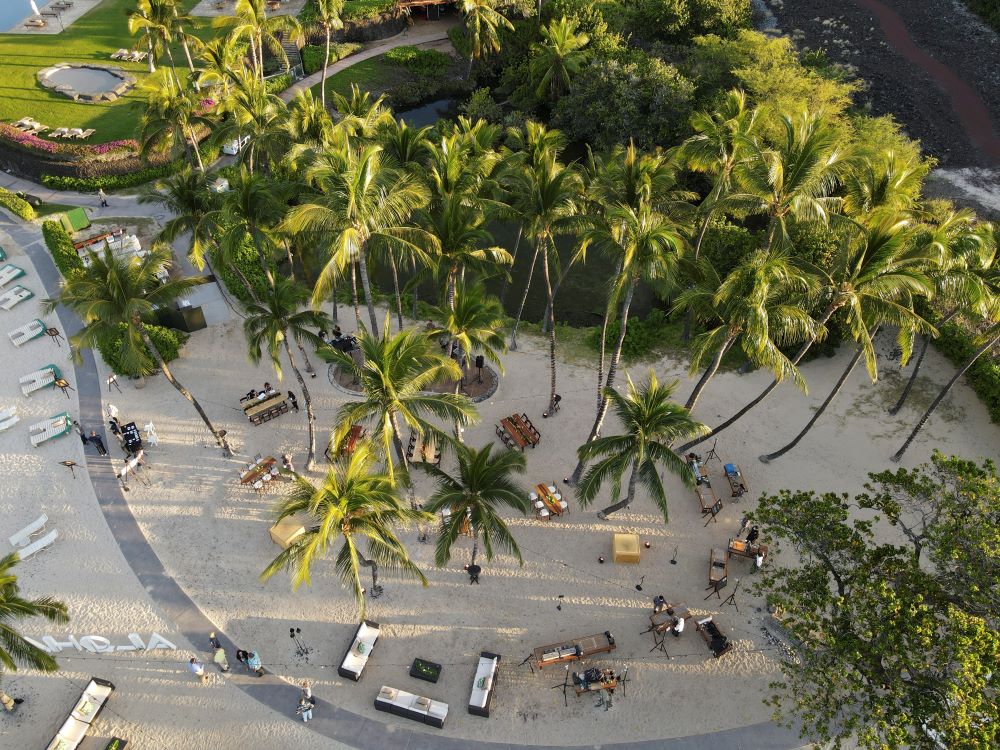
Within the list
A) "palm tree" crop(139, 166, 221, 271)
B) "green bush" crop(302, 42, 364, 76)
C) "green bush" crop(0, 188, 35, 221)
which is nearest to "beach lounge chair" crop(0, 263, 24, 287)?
"green bush" crop(0, 188, 35, 221)

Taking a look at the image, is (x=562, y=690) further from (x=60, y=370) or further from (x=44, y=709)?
(x=60, y=370)

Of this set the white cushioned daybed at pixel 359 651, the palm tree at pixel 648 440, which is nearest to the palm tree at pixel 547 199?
the palm tree at pixel 648 440

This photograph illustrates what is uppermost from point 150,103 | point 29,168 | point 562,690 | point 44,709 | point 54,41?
point 150,103

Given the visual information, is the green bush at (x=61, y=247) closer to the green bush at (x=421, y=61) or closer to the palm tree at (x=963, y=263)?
the green bush at (x=421, y=61)

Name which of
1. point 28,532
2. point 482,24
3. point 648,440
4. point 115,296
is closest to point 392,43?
point 482,24

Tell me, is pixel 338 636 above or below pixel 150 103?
below

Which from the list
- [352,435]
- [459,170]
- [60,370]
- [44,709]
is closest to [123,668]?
[44,709]
